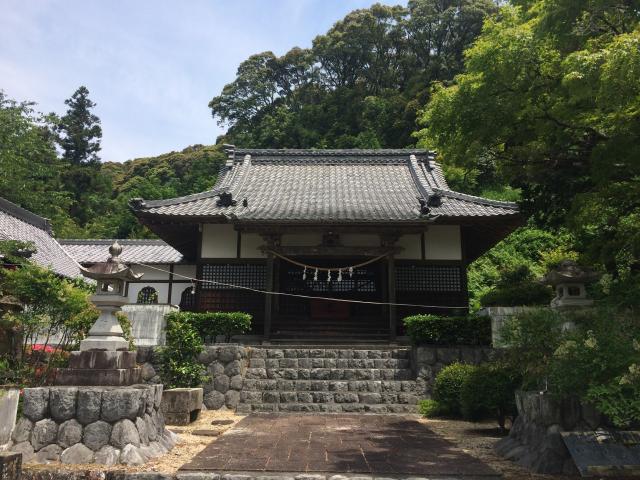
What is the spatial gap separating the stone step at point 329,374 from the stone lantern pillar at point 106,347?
433cm

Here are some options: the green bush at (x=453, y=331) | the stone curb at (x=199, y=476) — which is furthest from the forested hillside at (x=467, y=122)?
the stone curb at (x=199, y=476)

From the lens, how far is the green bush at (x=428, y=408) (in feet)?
30.5

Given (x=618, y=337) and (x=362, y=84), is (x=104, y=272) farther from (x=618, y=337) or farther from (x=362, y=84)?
(x=362, y=84)

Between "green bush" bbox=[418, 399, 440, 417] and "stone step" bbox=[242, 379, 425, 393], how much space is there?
61 cm

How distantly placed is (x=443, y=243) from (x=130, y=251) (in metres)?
15.7

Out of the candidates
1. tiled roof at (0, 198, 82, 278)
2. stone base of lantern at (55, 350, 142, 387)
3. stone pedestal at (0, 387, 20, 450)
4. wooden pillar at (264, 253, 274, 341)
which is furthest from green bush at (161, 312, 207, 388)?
tiled roof at (0, 198, 82, 278)

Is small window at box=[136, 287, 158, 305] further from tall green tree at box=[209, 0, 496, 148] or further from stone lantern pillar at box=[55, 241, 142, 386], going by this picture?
tall green tree at box=[209, 0, 496, 148]

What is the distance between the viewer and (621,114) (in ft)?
21.6

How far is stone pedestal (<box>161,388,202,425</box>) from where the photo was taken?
8375 mm

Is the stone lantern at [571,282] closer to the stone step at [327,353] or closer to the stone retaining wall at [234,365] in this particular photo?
the stone retaining wall at [234,365]

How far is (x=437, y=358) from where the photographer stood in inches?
424

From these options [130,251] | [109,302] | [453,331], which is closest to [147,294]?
[130,251]

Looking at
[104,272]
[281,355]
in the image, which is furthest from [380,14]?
[104,272]

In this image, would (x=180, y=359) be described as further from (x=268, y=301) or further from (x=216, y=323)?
(x=268, y=301)
